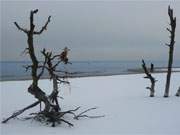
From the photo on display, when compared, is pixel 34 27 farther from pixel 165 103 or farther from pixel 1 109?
pixel 165 103

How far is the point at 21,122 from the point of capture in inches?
442

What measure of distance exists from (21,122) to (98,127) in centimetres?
217

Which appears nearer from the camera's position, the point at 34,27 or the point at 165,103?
the point at 34,27

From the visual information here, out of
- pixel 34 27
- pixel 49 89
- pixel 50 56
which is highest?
pixel 34 27

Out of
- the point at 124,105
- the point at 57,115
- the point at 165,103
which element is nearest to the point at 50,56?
the point at 57,115

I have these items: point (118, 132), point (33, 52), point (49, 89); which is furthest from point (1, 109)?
point (49, 89)

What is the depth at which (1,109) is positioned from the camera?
13.4 metres

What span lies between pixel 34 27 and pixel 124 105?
484 centimetres

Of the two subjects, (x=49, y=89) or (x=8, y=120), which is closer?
(x=8, y=120)

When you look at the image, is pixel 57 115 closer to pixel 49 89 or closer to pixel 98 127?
pixel 98 127

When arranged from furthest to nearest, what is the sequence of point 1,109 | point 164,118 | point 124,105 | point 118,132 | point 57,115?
1. point 124,105
2. point 1,109
3. point 164,118
4. point 57,115
5. point 118,132

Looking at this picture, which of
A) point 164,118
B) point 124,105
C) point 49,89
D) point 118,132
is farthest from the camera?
point 49,89

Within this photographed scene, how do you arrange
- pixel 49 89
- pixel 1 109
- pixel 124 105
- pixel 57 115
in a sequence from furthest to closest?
pixel 49 89 < pixel 124 105 < pixel 1 109 < pixel 57 115

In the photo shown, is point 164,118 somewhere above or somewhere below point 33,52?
below
